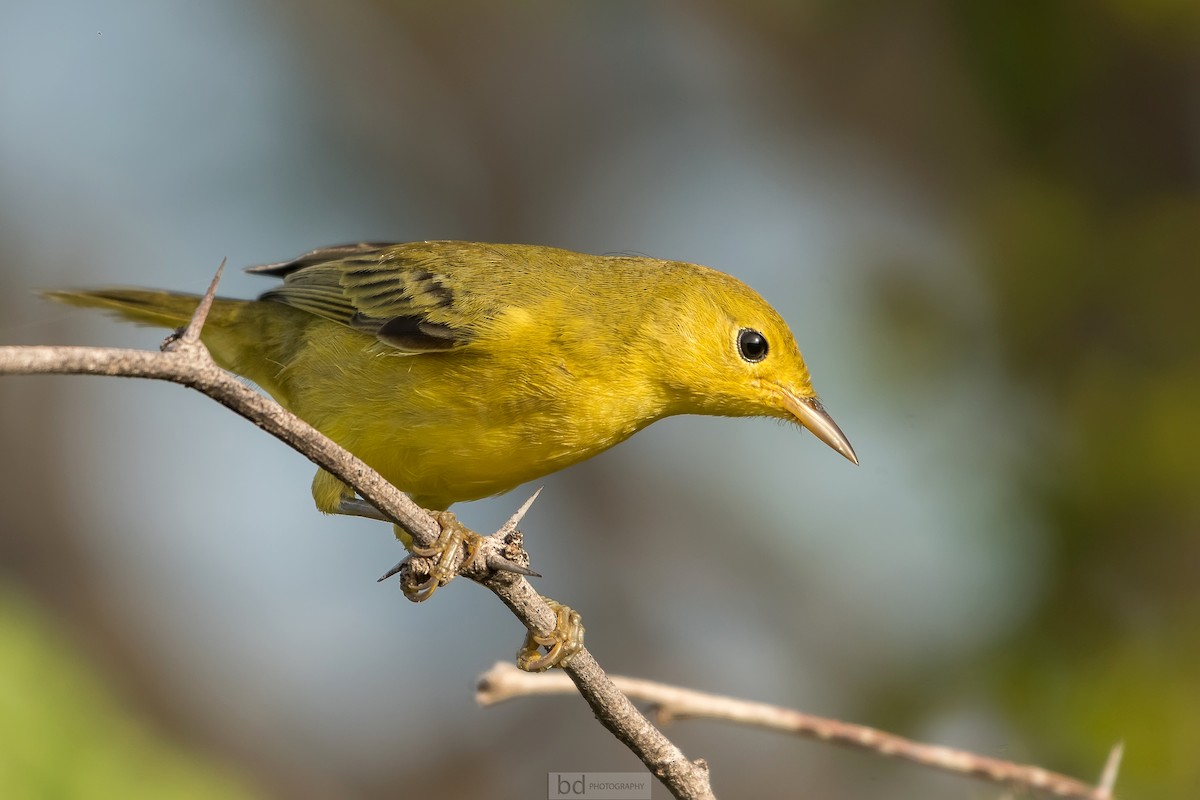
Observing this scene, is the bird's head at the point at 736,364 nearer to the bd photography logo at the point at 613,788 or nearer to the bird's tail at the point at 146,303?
the bd photography logo at the point at 613,788

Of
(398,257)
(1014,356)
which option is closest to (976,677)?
(1014,356)

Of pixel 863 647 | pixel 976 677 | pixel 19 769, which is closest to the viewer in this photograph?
pixel 19 769

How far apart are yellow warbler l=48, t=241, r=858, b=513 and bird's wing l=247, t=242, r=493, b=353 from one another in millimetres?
10

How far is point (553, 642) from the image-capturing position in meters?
3.51

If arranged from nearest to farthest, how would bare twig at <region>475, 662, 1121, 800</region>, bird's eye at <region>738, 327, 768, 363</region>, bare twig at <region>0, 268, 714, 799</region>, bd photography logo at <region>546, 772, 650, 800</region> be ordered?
1. bare twig at <region>0, 268, 714, 799</region>
2. bare twig at <region>475, 662, 1121, 800</region>
3. bd photography logo at <region>546, 772, 650, 800</region>
4. bird's eye at <region>738, 327, 768, 363</region>

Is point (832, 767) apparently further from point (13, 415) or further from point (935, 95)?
point (13, 415)

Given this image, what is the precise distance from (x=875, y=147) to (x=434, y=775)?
20.8 ft

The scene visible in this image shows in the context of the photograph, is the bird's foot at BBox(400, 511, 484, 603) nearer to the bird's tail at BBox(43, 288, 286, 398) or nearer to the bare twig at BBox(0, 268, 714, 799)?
the bare twig at BBox(0, 268, 714, 799)

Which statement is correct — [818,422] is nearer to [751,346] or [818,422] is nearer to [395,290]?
[751,346]

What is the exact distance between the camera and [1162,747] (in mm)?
A: 5363

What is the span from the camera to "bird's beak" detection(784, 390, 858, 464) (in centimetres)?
462

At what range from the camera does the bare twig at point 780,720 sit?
3150 millimetres

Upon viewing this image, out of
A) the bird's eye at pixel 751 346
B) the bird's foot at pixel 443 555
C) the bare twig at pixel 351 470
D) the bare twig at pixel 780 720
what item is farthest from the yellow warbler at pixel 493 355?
the bare twig at pixel 780 720

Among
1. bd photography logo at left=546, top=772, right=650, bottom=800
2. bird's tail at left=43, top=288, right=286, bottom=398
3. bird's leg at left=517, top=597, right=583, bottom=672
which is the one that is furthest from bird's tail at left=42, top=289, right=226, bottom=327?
bd photography logo at left=546, top=772, right=650, bottom=800
